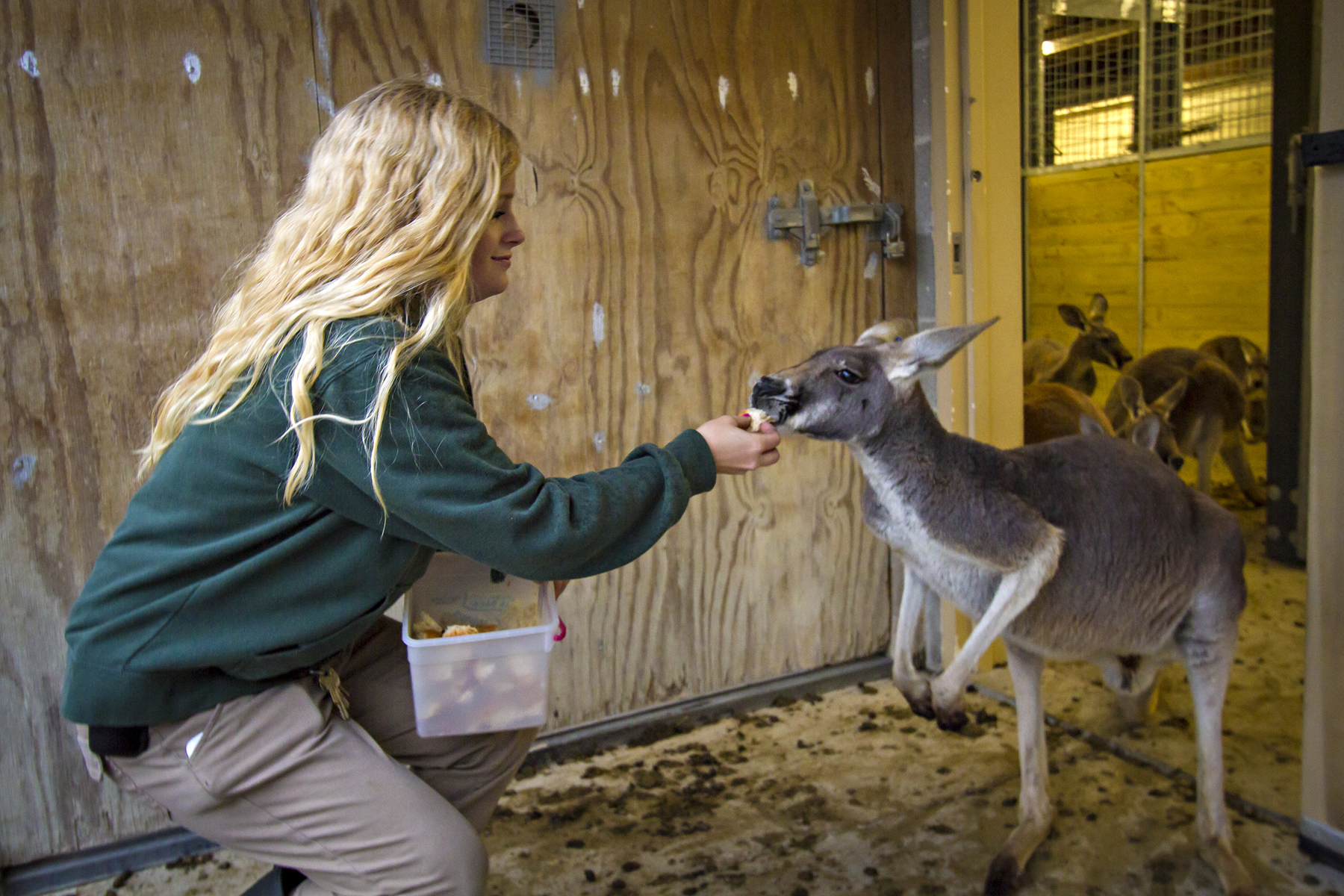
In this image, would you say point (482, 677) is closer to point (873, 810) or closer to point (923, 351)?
point (923, 351)

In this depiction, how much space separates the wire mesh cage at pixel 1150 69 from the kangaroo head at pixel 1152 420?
2175mm

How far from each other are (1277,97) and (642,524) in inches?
172

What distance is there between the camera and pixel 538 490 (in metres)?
1.71

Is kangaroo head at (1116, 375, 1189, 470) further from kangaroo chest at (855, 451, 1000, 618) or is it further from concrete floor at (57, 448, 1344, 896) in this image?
kangaroo chest at (855, 451, 1000, 618)

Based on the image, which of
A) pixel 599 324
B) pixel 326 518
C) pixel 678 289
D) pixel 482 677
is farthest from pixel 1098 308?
pixel 326 518

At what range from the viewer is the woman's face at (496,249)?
1.88 m

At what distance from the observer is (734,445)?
1.96 meters

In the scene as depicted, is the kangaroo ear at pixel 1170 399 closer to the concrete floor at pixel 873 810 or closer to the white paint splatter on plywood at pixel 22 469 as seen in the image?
the concrete floor at pixel 873 810

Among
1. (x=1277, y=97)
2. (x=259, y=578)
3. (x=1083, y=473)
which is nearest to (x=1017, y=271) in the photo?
(x=1083, y=473)

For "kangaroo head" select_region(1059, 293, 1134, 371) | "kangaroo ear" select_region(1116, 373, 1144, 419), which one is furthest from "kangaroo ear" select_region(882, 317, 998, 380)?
"kangaroo head" select_region(1059, 293, 1134, 371)

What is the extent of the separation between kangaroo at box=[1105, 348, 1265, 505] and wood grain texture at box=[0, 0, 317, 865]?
159 inches

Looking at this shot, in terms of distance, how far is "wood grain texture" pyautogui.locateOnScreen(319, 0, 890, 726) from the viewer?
2.96m

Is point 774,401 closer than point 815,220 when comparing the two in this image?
Yes

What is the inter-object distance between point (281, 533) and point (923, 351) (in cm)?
135
